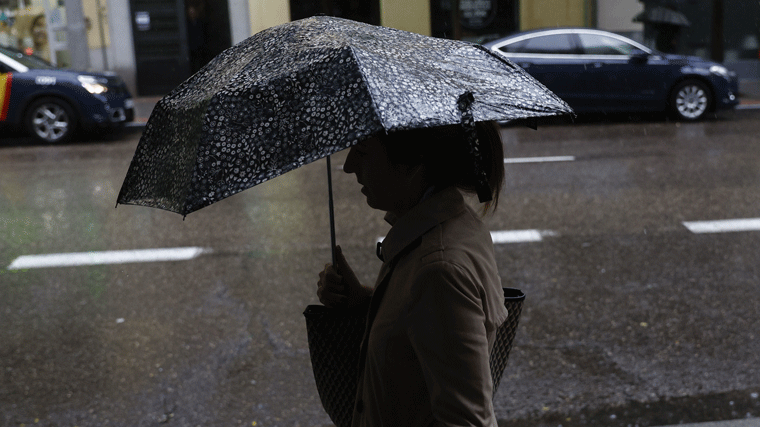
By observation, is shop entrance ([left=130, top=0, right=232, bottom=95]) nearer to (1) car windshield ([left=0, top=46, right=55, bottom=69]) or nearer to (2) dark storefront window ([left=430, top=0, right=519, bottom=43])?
(2) dark storefront window ([left=430, top=0, right=519, bottom=43])

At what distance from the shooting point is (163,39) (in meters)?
19.2

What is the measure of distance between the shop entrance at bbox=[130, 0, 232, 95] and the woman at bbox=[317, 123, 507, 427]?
18.2 metres

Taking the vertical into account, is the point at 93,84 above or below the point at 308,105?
below

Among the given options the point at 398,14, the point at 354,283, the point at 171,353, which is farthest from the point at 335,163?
the point at 398,14

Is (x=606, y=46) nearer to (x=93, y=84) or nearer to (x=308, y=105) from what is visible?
(x=93, y=84)

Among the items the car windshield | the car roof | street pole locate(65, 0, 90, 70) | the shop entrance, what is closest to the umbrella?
the car roof

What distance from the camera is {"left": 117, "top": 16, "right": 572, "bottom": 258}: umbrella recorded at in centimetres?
142

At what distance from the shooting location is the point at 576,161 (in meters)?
9.98

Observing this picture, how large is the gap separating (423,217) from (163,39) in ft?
61.8

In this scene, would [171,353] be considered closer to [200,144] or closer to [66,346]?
[66,346]

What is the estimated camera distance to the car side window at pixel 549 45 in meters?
13.5

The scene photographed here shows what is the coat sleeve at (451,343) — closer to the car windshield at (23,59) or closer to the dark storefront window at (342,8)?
the car windshield at (23,59)

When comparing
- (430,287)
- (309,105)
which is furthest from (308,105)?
(430,287)

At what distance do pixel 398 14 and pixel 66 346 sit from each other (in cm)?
1626
